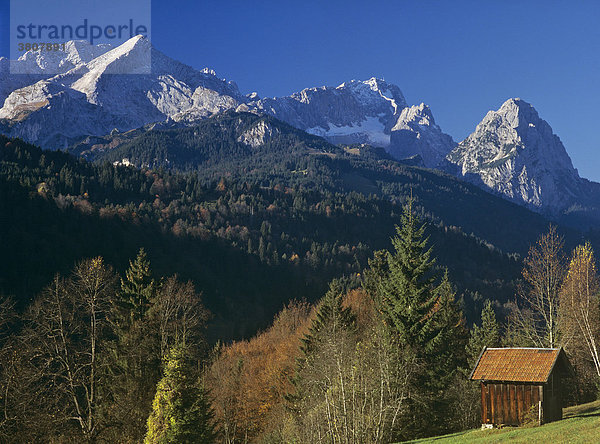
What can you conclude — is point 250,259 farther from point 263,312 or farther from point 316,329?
point 316,329

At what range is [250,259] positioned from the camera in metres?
183

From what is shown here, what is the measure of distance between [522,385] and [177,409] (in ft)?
76.0

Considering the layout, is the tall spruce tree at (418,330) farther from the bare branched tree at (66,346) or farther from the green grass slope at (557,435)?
the bare branched tree at (66,346)

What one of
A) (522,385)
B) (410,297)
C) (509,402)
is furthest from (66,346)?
(522,385)

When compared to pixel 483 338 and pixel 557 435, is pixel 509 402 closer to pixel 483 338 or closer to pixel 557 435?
pixel 557 435

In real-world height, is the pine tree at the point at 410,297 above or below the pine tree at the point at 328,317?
above

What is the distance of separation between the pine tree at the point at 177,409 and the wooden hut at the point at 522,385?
772 inches

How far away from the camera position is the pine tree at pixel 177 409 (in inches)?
1289

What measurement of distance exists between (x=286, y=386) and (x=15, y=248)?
279 ft

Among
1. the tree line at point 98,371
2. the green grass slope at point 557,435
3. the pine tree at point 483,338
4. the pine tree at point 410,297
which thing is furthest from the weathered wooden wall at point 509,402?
the pine tree at point 483,338

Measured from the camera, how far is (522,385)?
34938mm

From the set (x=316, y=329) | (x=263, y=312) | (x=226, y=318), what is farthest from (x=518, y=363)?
(x=263, y=312)

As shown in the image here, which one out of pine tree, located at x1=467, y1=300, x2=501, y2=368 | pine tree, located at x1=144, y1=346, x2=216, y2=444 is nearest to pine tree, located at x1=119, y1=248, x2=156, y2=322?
pine tree, located at x1=144, y1=346, x2=216, y2=444

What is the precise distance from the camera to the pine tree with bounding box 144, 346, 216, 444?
32.8 metres
